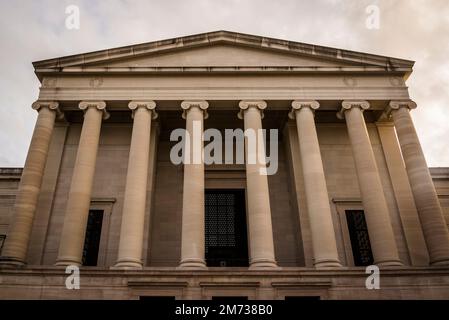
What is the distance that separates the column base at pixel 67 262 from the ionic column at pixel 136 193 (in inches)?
104

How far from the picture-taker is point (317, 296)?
23.8 metres

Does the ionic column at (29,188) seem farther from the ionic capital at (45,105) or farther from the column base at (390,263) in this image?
the column base at (390,263)

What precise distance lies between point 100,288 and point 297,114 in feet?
63.6

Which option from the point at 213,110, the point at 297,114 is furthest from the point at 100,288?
the point at 297,114

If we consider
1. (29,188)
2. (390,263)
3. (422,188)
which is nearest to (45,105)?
(29,188)

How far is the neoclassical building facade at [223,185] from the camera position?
78.8 feet

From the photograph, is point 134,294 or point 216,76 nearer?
point 134,294

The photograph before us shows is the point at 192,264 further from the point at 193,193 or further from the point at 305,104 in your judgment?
the point at 305,104

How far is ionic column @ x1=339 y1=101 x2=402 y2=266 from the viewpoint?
25.7 metres

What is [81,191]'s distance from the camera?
2712 centimetres

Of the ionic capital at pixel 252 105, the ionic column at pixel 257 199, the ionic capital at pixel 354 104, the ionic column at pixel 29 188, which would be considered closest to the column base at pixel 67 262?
the ionic column at pixel 29 188

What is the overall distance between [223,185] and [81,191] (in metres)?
12.6

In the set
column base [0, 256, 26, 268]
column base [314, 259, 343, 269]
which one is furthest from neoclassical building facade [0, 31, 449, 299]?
column base [314, 259, 343, 269]
